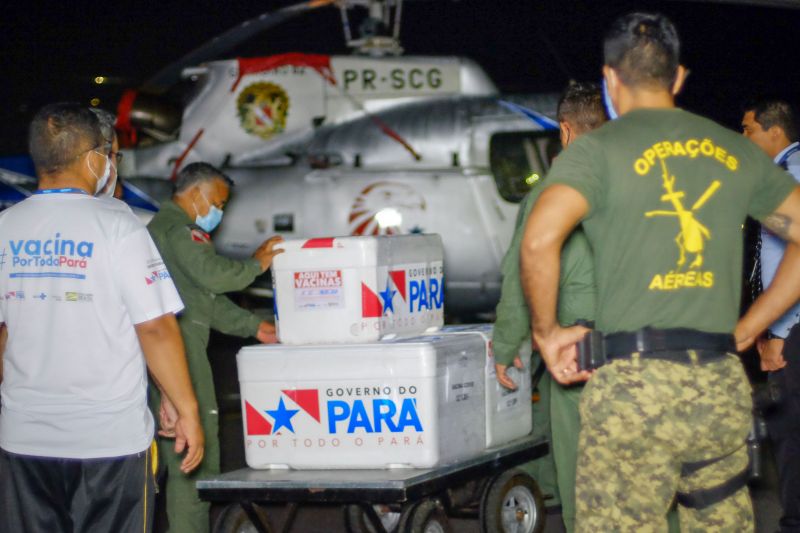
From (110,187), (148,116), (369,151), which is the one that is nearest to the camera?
(110,187)

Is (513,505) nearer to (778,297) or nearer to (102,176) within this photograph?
(778,297)

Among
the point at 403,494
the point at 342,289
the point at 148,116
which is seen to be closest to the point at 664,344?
the point at 403,494

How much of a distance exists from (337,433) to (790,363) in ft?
6.32

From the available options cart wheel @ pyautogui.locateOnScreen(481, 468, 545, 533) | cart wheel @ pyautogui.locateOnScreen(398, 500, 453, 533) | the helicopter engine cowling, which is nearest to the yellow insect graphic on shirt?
cart wheel @ pyautogui.locateOnScreen(398, 500, 453, 533)

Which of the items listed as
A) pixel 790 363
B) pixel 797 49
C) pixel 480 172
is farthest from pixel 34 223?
pixel 797 49

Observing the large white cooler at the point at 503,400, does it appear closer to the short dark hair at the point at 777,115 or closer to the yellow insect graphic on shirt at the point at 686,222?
the short dark hair at the point at 777,115

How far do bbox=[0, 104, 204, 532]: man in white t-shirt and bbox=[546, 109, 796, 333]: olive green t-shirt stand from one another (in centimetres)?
125

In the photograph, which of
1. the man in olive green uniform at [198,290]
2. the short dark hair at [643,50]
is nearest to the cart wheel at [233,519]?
the man in olive green uniform at [198,290]

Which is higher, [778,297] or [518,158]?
[518,158]

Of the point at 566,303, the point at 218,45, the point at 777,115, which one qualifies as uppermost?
the point at 218,45

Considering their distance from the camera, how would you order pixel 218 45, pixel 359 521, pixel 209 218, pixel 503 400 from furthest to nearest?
pixel 218 45 < pixel 209 218 < pixel 359 521 < pixel 503 400

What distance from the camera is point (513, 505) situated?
16.0 ft

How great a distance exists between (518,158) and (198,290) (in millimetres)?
5454

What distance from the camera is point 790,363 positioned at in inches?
→ 178
